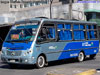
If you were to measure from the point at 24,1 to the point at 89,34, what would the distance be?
85.4m

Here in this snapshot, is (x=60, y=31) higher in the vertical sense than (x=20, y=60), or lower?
higher

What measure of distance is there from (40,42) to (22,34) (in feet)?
3.45

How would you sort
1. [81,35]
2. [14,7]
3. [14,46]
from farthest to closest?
[14,7]
[81,35]
[14,46]

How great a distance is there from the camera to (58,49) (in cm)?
1720

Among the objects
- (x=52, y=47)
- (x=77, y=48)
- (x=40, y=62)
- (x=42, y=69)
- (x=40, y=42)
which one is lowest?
(x=42, y=69)

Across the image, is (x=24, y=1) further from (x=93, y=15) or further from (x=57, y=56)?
(x=57, y=56)

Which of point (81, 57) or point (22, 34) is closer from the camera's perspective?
point (22, 34)

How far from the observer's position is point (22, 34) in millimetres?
15859

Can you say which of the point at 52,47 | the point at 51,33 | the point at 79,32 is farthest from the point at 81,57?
the point at 51,33

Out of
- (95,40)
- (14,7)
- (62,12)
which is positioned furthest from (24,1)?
(95,40)

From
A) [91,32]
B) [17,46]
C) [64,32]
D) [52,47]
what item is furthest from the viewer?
[91,32]

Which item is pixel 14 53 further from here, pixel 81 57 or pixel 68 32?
pixel 81 57

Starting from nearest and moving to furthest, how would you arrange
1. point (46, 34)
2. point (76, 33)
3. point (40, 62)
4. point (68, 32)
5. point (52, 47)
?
point (40, 62)
point (46, 34)
point (52, 47)
point (68, 32)
point (76, 33)

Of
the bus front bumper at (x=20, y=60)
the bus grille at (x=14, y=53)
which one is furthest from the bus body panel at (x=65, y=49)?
the bus grille at (x=14, y=53)
